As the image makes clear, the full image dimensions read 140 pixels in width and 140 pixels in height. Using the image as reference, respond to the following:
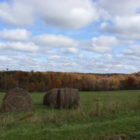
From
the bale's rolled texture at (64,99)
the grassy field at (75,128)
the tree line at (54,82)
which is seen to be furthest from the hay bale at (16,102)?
the tree line at (54,82)

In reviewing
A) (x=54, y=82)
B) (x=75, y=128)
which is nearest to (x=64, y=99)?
(x=75, y=128)

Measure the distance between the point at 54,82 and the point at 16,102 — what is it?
52.5m

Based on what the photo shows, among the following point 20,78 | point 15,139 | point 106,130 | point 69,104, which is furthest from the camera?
point 20,78

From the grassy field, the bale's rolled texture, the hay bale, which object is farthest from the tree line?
the grassy field

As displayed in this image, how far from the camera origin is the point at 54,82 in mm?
70438

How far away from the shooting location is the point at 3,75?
6875 centimetres

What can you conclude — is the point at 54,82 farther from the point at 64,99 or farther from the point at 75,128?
the point at 75,128

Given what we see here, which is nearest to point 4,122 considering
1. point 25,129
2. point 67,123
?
point 25,129

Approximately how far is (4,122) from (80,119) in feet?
10.7

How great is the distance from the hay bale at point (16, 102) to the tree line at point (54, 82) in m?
43.0

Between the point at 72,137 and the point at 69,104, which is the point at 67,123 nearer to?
the point at 72,137

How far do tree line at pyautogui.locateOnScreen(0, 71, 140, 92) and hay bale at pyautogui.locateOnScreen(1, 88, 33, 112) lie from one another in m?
43.0

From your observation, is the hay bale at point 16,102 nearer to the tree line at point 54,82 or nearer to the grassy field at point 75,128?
the grassy field at point 75,128

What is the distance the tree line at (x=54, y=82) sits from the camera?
2494 inches
